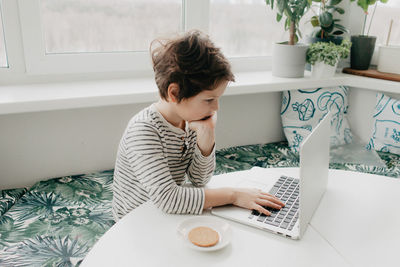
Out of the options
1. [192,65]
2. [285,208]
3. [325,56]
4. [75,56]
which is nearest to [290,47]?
[325,56]

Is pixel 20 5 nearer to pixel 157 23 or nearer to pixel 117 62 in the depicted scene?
pixel 117 62

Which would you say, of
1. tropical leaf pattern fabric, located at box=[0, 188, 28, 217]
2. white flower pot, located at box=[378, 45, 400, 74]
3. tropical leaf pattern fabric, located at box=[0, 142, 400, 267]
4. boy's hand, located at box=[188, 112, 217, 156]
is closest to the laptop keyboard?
boy's hand, located at box=[188, 112, 217, 156]

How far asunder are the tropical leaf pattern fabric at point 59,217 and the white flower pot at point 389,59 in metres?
0.63

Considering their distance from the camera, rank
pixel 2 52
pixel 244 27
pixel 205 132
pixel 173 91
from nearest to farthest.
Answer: pixel 173 91
pixel 205 132
pixel 2 52
pixel 244 27

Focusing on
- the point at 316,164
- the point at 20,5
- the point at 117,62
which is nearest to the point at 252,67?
the point at 117,62

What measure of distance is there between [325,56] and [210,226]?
5.17 ft

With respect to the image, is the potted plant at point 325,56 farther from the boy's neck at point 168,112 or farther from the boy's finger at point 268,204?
the boy's finger at point 268,204

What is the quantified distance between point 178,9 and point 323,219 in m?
1.48

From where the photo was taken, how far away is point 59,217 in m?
1.41

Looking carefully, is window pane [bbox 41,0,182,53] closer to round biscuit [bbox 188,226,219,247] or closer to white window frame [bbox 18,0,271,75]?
white window frame [bbox 18,0,271,75]

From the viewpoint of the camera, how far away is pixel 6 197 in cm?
156

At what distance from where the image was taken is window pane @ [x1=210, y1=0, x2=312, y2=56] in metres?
2.16

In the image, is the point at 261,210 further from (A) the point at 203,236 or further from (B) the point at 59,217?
(B) the point at 59,217

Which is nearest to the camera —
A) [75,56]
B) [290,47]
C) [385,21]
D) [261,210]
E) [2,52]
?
[261,210]
